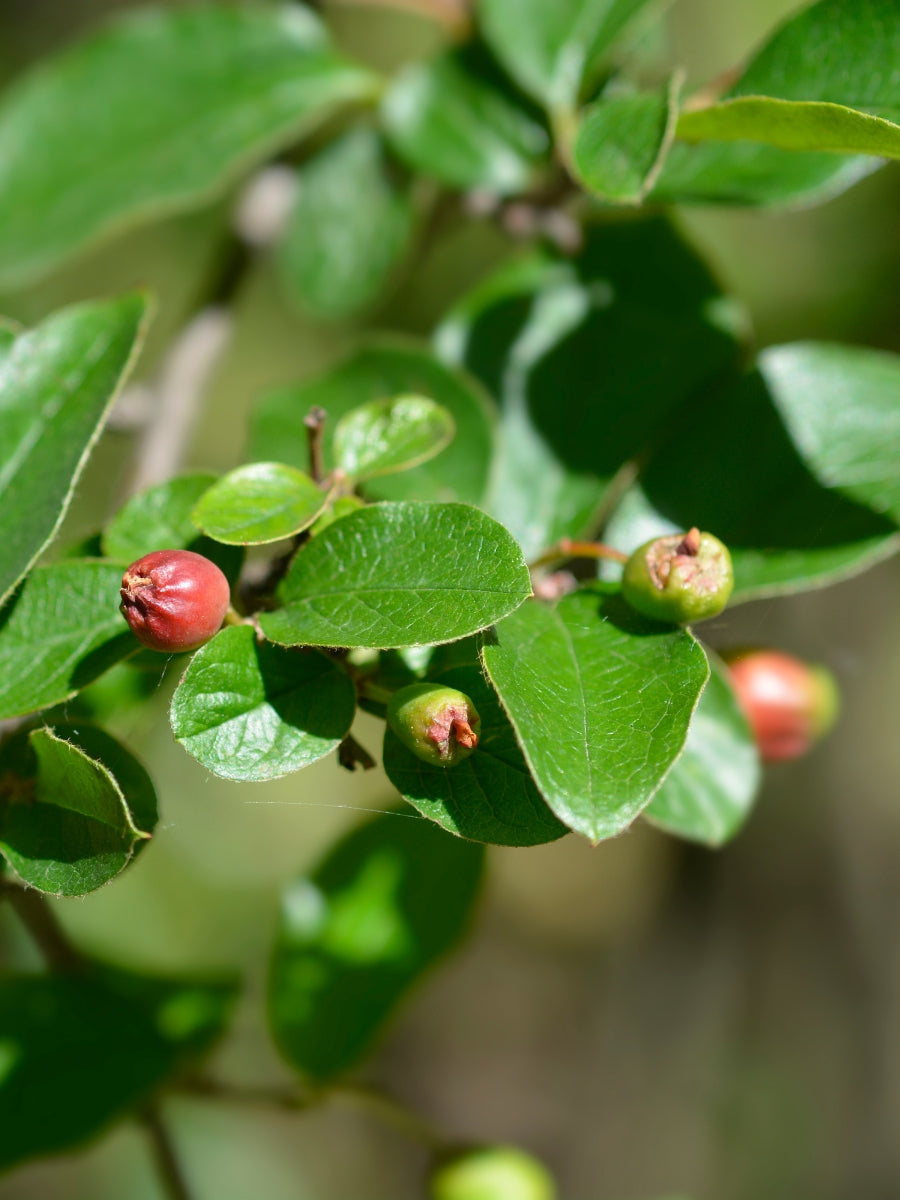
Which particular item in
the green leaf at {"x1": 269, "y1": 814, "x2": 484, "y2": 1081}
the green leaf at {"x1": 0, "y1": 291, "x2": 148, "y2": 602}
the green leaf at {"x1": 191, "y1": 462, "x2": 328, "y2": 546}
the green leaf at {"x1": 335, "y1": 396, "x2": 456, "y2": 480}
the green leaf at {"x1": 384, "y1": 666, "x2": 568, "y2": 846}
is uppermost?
the green leaf at {"x1": 0, "y1": 291, "x2": 148, "y2": 602}

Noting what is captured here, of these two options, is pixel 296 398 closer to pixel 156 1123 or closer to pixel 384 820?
pixel 384 820

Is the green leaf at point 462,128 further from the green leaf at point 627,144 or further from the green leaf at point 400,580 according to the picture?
the green leaf at point 400,580

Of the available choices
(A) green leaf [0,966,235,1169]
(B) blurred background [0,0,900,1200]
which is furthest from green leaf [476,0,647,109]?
(B) blurred background [0,0,900,1200]

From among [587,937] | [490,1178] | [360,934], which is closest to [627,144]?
[360,934]

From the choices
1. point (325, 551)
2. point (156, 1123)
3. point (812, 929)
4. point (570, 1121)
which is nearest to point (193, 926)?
point (570, 1121)

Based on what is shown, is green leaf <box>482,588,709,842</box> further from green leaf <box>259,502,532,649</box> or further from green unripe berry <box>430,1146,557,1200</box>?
green unripe berry <box>430,1146,557,1200</box>

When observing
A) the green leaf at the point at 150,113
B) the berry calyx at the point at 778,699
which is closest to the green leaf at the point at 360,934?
the berry calyx at the point at 778,699

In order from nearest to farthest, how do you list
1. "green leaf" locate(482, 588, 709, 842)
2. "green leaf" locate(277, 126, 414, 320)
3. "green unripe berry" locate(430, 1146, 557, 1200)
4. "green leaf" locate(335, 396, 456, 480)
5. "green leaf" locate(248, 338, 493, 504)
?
1. "green leaf" locate(482, 588, 709, 842)
2. "green leaf" locate(335, 396, 456, 480)
3. "green leaf" locate(248, 338, 493, 504)
4. "green unripe berry" locate(430, 1146, 557, 1200)
5. "green leaf" locate(277, 126, 414, 320)
